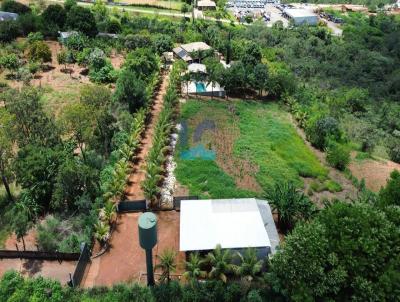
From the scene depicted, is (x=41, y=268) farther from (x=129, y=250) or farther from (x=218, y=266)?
(x=218, y=266)

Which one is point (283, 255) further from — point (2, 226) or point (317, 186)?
point (2, 226)

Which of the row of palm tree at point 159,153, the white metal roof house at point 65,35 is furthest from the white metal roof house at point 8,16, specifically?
the row of palm tree at point 159,153

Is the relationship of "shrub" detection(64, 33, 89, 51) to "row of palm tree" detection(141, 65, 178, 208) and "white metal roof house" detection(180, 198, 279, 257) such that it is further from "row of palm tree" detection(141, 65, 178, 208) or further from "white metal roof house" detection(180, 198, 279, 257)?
"white metal roof house" detection(180, 198, 279, 257)

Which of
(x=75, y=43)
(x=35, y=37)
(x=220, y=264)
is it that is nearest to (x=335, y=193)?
(x=220, y=264)

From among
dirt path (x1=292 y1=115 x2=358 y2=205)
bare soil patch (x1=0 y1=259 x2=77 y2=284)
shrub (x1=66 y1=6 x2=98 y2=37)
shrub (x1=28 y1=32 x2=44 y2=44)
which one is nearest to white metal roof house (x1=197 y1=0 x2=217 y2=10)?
shrub (x1=66 y1=6 x2=98 y2=37)

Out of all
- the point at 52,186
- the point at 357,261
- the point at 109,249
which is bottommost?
the point at 109,249

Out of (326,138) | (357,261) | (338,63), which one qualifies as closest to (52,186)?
(357,261)
